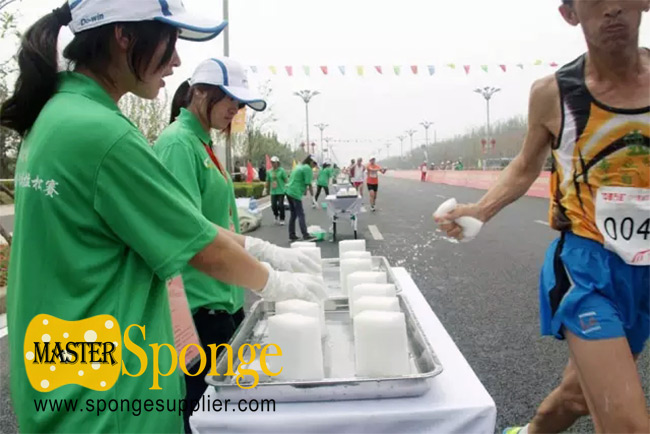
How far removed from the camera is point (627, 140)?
1.43 metres

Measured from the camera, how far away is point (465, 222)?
1.70 meters

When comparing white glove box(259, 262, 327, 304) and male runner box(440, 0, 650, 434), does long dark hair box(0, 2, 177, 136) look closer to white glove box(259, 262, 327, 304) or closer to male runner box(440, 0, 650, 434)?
white glove box(259, 262, 327, 304)

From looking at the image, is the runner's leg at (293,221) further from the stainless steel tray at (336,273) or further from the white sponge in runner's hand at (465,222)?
the white sponge in runner's hand at (465,222)

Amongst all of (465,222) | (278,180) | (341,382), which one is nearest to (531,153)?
(465,222)

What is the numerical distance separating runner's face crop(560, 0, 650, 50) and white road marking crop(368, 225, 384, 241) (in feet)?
23.7

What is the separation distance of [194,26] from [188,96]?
1052mm

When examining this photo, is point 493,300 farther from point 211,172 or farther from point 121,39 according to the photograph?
point 121,39

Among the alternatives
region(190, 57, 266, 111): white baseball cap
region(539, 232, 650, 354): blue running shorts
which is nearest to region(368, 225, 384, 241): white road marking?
region(190, 57, 266, 111): white baseball cap

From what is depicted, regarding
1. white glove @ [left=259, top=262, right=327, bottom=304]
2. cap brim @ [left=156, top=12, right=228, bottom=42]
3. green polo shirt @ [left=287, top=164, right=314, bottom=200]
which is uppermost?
cap brim @ [left=156, top=12, right=228, bottom=42]

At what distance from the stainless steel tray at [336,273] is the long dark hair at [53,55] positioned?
111 cm

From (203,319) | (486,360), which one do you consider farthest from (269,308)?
(486,360)

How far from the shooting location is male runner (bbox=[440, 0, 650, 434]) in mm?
1380

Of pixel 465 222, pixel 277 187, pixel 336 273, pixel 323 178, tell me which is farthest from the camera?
pixel 323 178

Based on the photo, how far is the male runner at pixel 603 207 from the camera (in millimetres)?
1380
